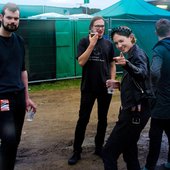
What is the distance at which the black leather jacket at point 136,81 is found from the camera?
3736 mm

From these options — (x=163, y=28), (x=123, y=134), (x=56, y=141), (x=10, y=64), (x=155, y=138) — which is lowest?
(x=56, y=141)

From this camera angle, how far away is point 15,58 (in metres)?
4.27

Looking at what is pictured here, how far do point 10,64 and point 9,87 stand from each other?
24 centimetres

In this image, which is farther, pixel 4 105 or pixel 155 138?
pixel 155 138

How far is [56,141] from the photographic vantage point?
6367mm

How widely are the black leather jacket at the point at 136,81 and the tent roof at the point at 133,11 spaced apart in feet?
38.8

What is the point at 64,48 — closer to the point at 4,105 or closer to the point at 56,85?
the point at 56,85

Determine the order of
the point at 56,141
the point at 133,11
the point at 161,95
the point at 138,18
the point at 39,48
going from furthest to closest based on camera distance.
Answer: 1. the point at 133,11
2. the point at 138,18
3. the point at 39,48
4. the point at 56,141
5. the point at 161,95

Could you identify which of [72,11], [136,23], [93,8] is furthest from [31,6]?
[136,23]

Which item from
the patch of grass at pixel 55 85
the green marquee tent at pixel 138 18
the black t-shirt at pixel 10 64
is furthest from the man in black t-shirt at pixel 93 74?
the green marquee tent at pixel 138 18

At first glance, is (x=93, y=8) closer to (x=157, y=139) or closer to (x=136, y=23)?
(x=136, y=23)

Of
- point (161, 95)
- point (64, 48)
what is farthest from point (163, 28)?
point (64, 48)

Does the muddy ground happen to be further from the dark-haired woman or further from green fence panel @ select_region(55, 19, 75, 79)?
green fence panel @ select_region(55, 19, 75, 79)

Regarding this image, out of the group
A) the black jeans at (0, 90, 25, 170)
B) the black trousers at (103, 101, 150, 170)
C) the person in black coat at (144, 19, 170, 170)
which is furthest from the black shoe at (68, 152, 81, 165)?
the black trousers at (103, 101, 150, 170)
